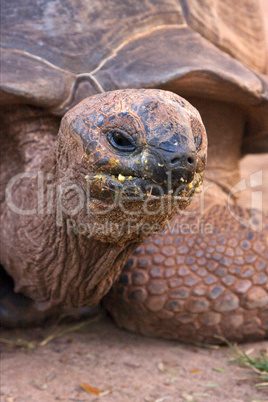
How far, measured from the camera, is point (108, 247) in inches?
71.1

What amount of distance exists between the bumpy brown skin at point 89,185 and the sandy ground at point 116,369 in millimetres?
280

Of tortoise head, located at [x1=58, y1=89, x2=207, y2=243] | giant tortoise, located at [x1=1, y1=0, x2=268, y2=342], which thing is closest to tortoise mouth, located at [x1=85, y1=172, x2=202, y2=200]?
tortoise head, located at [x1=58, y1=89, x2=207, y2=243]

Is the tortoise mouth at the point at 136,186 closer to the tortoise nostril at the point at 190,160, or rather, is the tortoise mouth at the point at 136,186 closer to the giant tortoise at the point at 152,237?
the tortoise nostril at the point at 190,160

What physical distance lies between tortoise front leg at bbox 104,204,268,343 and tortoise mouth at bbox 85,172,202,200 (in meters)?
0.96

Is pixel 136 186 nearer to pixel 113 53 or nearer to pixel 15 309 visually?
pixel 113 53

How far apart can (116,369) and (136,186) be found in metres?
1.14

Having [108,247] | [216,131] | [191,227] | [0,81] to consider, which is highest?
[0,81]

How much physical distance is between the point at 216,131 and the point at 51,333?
143cm

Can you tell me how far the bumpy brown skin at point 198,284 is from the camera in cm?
236

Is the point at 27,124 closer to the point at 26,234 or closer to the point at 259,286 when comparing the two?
the point at 26,234

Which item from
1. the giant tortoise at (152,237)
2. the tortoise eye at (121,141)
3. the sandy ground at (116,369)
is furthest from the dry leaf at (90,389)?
the tortoise eye at (121,141)

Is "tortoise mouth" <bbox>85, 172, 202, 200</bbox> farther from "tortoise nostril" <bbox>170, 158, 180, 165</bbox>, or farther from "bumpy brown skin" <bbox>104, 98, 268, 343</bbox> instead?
"bumpy brown skin" <bbox>104, 98, 268, 343</bbox>

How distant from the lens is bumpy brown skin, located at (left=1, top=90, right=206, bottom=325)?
1410 mm

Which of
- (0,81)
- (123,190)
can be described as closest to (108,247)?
(123,190)
